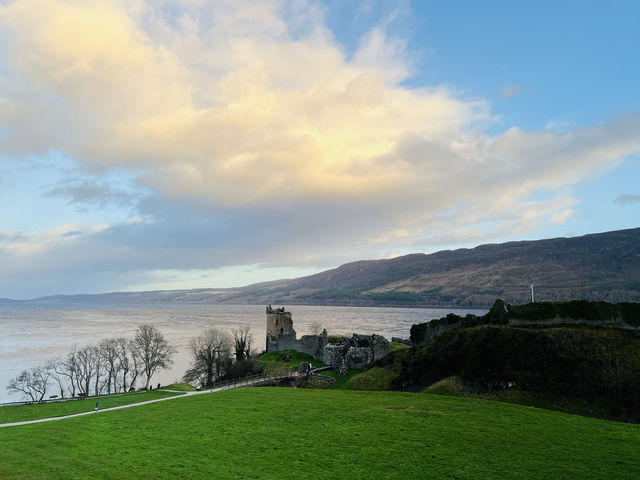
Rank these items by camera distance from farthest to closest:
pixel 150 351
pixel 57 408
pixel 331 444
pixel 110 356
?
pixel 150 351
pixel 110 356
pixel 57 408
pixel 331 444

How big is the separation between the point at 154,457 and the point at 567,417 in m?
25.6

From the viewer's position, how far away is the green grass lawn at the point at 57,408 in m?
32.8

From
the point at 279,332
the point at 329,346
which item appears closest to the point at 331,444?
the point at 329,346

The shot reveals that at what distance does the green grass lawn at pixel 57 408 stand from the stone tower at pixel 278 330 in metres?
39.5

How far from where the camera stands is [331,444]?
2214 cm

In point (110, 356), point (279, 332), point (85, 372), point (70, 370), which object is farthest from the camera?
point (279, 332)

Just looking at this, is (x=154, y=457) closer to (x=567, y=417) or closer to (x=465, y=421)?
(x=465, y=421)

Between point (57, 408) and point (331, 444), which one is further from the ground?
point (331, 444)

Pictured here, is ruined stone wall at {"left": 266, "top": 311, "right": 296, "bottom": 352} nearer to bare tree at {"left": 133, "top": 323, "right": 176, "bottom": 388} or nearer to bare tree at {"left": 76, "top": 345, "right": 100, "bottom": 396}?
bare tree at {"left": 133, "top": 323, "right": 176, "bottom": 388}

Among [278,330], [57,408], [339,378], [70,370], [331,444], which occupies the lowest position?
[339,378]

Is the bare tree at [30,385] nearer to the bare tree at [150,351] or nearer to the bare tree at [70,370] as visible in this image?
the bare tree at [70,370]

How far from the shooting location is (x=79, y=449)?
867 inches

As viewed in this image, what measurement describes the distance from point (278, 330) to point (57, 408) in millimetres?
53442

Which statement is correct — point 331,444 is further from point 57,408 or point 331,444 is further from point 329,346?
point 329,346
